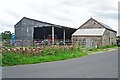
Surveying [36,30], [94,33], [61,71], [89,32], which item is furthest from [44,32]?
[61,71]

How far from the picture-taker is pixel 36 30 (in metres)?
65.6

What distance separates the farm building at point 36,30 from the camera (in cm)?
6405

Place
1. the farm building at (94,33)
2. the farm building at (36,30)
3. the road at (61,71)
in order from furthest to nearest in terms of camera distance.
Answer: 1. the farm building at (36,30)
2. the farm building at (94,33)
3. the road at (61,71)

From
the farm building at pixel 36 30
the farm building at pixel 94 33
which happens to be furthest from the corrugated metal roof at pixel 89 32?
the farm building at pixel 36 30

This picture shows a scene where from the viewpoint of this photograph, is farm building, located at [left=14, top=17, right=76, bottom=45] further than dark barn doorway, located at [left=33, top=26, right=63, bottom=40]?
No

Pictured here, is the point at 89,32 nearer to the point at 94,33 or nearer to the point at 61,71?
the point at 94,33

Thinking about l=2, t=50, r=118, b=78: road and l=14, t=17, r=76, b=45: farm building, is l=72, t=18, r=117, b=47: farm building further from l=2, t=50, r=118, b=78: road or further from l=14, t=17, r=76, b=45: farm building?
l=2, t=50, r=118, b=78: road

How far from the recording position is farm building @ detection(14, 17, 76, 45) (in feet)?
210

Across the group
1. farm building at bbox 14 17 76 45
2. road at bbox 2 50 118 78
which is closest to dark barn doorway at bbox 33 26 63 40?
farm building at bbox 14 17 76 45

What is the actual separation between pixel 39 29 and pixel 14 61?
49.7 metres

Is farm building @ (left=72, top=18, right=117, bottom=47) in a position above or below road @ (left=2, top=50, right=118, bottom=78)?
above

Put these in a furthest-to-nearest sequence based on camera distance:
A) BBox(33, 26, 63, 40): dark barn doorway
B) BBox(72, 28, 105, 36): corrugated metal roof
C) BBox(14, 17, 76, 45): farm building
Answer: BBox(33, 26, 63, 40): dark barn doorway
BBox(72, 28, 105, 36): corrugated metal roof
BBox(14, 17, 76, 45): farm building

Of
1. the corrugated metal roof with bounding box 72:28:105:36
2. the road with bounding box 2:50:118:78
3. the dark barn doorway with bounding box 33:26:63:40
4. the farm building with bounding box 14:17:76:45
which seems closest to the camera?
the road with bounding box 2:50:118:78

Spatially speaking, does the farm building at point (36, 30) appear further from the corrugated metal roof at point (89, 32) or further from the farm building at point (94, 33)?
the farm building at point (94, 33)
